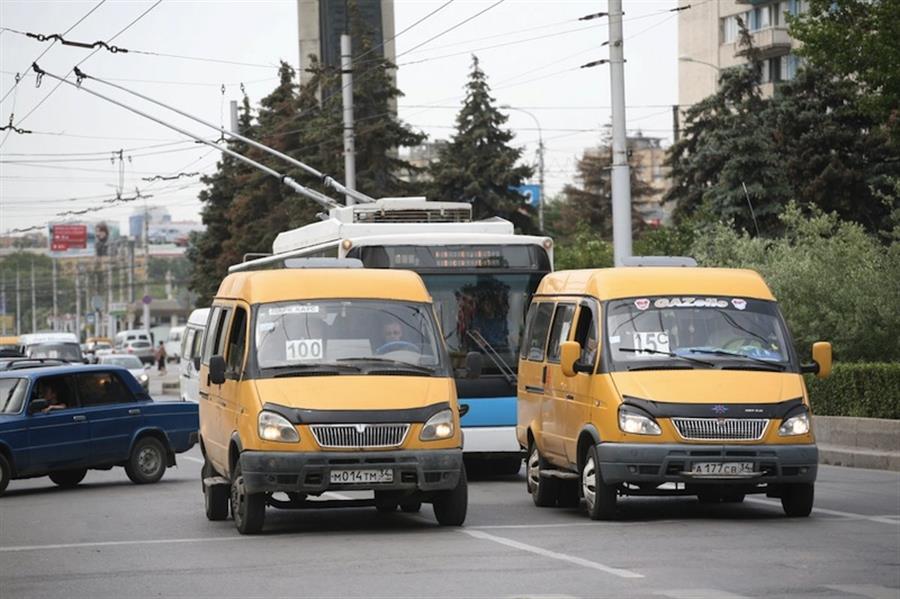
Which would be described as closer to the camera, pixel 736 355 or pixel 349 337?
pixel 349 337

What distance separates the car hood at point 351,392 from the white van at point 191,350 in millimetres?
18033

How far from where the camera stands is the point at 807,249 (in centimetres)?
3341

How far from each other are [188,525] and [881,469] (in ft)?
34.7

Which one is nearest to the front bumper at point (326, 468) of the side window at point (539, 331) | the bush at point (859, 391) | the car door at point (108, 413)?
the side window at point (539, 331)

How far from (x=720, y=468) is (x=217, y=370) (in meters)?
4.27

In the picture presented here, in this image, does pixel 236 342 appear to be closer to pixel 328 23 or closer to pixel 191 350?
pixel 191 350

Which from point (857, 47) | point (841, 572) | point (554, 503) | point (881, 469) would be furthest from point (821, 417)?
point (841, 572)

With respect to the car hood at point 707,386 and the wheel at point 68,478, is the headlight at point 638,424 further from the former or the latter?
the wheel at point 68,478

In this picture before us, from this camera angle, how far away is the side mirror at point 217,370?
15.9 metres

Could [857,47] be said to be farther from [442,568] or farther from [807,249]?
[442,568]

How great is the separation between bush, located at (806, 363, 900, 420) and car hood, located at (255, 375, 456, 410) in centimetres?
1176

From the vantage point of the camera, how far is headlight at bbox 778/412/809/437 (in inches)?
614

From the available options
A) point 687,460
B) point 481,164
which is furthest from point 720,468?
point 481,164

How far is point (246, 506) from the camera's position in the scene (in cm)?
1529
